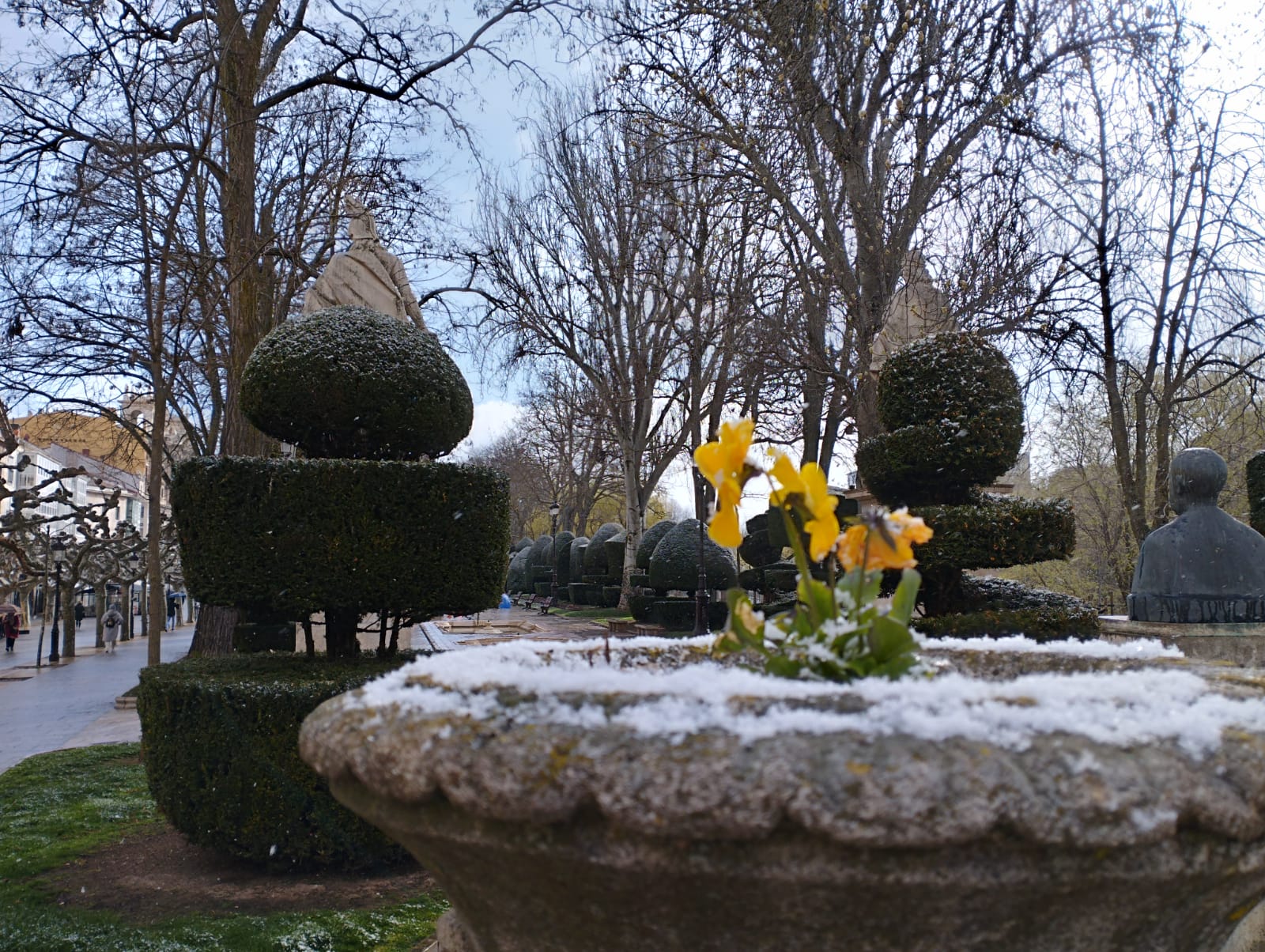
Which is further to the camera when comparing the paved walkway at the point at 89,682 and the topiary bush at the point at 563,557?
the topiary bush at the point at 563,557

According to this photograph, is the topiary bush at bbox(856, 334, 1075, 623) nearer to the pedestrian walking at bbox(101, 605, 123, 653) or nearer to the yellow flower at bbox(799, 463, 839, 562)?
Answer: the yellow flower at bbox(799, 463, 839, 562)

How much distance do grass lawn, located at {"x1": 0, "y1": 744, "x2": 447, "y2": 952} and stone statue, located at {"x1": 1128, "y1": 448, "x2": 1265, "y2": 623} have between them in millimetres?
5744

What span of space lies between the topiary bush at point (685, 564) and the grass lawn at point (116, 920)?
13.1 metres

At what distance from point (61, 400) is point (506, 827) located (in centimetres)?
1720

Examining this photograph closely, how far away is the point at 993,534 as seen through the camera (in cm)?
808

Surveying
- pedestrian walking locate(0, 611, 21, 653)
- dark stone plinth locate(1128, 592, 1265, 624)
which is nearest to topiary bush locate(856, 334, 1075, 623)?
dark stone plinth locate(1128, 592, 1265, 624)

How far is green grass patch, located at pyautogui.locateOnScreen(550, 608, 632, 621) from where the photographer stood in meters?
25.7

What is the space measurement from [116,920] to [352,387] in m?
3.17

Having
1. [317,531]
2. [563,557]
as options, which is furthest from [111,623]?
[317,531]

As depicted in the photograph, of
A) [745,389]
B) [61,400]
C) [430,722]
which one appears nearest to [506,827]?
[430,722]

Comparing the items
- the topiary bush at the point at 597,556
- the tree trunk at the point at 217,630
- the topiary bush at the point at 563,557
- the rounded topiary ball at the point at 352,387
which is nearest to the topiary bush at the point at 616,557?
the topiary bush at the point at 597,556

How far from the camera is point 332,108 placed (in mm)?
12570

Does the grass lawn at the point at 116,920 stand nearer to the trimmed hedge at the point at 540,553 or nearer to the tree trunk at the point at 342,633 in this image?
the tree trunk at the point at 342,633

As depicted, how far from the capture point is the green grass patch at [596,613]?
2573cm
